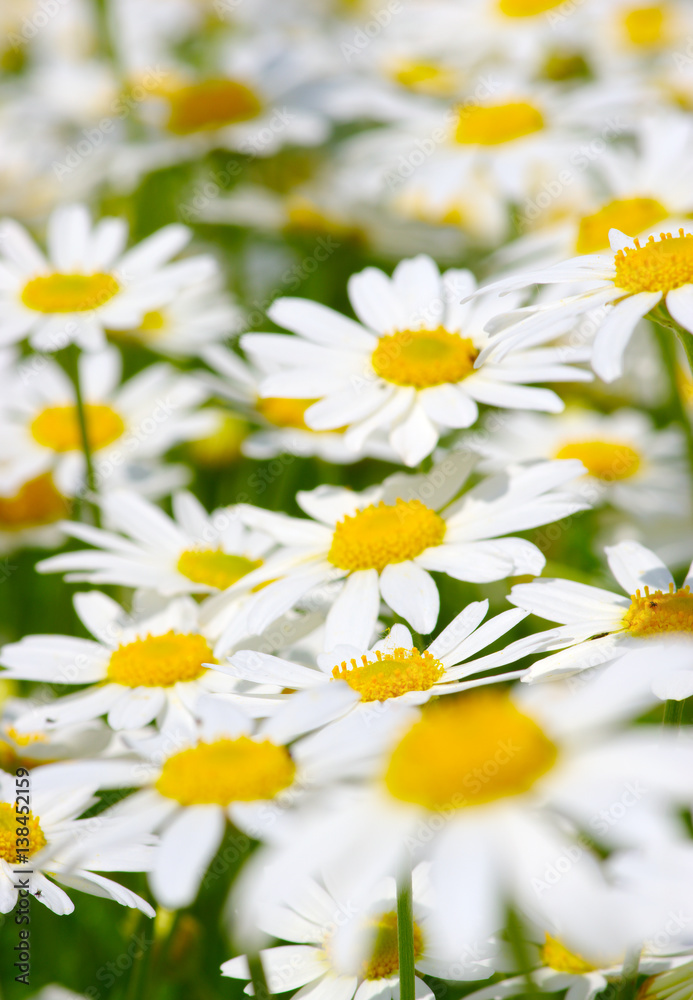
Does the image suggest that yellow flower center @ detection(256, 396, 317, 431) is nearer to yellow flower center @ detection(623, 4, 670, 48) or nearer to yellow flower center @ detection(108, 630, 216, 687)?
yellow flower center @ detection(108, 630, 216, 687)

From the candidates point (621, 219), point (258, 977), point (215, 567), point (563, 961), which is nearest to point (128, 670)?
point (215, 567)

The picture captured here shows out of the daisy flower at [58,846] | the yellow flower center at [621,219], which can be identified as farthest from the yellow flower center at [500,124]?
the daisy flower at [58,846]

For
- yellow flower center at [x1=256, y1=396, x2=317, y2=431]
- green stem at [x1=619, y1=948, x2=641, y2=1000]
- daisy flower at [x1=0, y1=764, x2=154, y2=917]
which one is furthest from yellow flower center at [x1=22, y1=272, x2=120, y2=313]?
green stem at [x1=619, y1=948, x2=641, y2=1000]

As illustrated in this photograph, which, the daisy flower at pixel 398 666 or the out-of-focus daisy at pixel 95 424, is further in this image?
the out-of-focus daisy at pixel 95 424

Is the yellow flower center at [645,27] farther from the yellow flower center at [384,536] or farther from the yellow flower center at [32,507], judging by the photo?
the yellow flower center at [384,536]

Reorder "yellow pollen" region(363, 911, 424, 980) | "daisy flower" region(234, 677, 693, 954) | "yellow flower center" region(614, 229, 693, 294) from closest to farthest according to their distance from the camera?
"daisy flower" region(234, 677, 693, 954), "yellow pollen" region(363, 911, 424, 980), "yellow flower center" region(614, 229, 693, 294)

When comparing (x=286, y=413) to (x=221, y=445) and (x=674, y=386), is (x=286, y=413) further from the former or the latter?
(x=674, y=386)

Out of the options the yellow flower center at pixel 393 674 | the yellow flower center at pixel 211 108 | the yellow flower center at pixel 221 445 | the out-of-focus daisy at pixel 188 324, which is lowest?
the yellow flower center at pixel 393 674
